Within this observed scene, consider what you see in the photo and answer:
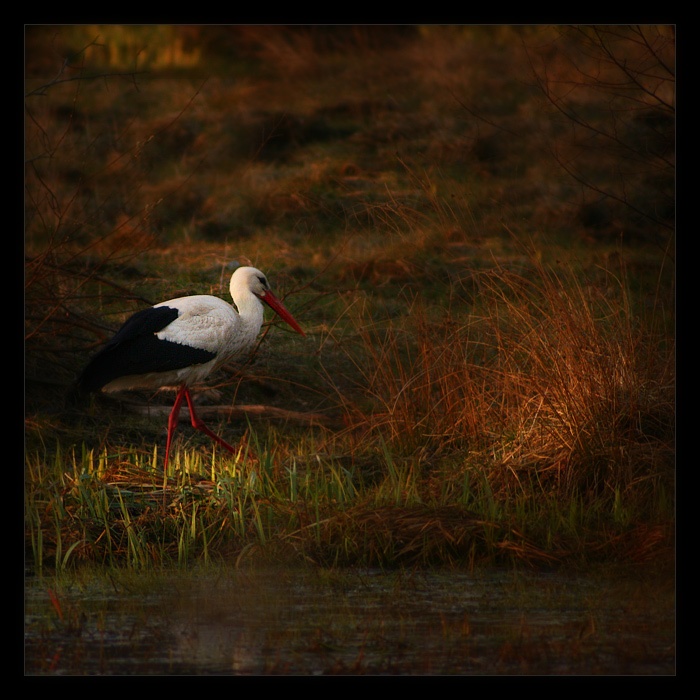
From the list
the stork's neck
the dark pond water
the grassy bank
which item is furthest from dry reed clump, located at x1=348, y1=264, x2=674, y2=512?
the stork's neck

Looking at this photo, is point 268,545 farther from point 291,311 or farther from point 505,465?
point 291,311

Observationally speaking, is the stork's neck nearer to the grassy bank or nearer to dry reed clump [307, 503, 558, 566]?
the grassy bank

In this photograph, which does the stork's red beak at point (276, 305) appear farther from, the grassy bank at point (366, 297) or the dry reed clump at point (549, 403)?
the dry reed clump at point (549, 403)

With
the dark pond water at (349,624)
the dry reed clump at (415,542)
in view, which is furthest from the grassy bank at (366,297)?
the dark pond water at (349,624)

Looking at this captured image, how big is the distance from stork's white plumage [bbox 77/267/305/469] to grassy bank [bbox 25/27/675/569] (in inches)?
11.5

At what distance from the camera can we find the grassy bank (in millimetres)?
5699

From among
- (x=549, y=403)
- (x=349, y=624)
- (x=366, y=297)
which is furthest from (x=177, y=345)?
(x=349, y=624)

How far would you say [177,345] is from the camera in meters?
6.86

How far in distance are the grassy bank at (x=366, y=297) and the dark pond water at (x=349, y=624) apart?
199mm

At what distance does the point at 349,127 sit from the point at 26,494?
4970 mm

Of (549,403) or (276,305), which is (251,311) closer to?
(276,305)

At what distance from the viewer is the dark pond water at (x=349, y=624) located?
468cm

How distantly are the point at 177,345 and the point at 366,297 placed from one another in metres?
1.55

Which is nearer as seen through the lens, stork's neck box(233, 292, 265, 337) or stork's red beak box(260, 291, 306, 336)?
stork's neck box(233, 292, 265, 337)
